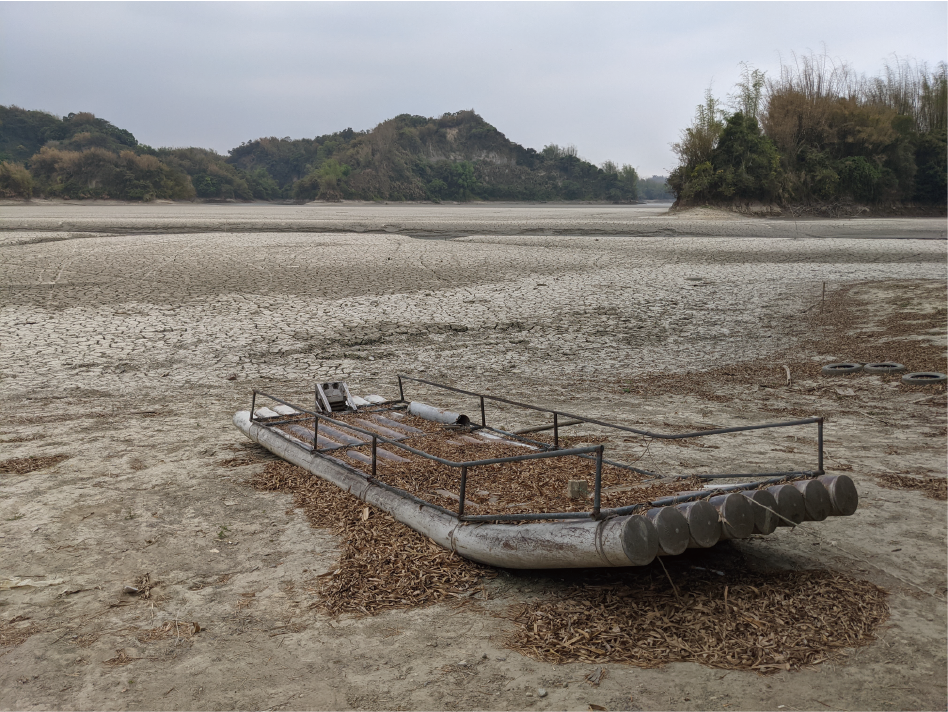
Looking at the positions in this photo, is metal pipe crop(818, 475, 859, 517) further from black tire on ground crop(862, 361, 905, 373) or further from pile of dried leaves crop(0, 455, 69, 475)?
black tire on ground crop(862, 361, 905, 373)

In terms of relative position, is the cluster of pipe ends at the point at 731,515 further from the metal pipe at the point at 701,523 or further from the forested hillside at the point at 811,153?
the forested hillside at the point at 811,153

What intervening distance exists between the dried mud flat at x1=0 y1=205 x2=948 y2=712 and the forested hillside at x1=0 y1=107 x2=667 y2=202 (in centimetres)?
3857

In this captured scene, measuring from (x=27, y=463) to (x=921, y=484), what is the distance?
6839mm

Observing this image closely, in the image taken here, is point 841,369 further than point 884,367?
Yes

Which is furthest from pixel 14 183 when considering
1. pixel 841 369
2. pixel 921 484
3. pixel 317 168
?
pixel 921 484

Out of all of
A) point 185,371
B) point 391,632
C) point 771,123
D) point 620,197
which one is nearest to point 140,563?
point 391,632

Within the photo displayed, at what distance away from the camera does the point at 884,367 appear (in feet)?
30.7

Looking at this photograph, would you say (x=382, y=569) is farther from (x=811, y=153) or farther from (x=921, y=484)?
(x=811, y=153)

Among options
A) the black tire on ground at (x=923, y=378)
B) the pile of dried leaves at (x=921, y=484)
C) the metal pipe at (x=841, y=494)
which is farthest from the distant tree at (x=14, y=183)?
the metal pipe at (x=841, y=494)

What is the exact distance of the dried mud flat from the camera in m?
2.99

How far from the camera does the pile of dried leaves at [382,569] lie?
12.0 ft

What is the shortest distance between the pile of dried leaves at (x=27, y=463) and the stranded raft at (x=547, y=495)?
1.61 m

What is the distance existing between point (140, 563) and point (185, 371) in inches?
247

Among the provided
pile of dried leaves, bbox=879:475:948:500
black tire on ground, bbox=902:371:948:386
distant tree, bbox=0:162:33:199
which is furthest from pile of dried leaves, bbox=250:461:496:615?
distant tree, bbox=0:162:33:199
